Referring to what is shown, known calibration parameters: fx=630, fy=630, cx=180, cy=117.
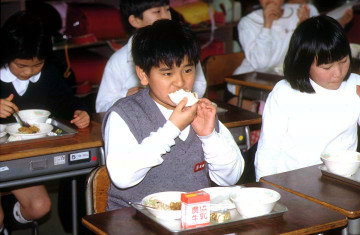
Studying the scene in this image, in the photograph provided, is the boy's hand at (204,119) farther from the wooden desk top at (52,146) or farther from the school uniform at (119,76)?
the school uniform at (119,76)

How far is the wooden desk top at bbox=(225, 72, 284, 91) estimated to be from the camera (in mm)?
3785

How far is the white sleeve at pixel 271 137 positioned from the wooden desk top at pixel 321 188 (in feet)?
1.21

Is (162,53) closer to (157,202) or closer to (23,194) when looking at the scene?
(157,202)

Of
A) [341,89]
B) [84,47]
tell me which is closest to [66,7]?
[84,47]

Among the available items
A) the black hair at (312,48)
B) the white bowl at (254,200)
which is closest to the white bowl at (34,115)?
the black hair at (312,48)

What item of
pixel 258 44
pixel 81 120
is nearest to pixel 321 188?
pixel 81 120

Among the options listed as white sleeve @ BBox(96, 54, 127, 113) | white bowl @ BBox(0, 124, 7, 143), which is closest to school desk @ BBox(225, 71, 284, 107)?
white sleeve @ BBox(96, 54, 127, 113)

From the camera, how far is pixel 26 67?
124 inches

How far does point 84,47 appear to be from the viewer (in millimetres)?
5172

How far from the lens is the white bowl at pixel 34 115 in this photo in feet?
9.90

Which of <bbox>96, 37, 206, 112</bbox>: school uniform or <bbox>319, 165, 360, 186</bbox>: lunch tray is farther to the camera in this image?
<bbox>96, 37, 206, 112</bbox>: school uniform

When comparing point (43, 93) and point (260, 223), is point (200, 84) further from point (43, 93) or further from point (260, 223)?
point (260, 223)

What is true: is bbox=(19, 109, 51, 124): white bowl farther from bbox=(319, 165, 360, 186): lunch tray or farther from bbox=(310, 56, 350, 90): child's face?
bbox=(319, 165, 360, 186): lunch tray

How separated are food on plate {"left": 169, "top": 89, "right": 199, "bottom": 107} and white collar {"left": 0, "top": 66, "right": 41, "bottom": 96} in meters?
1.46
